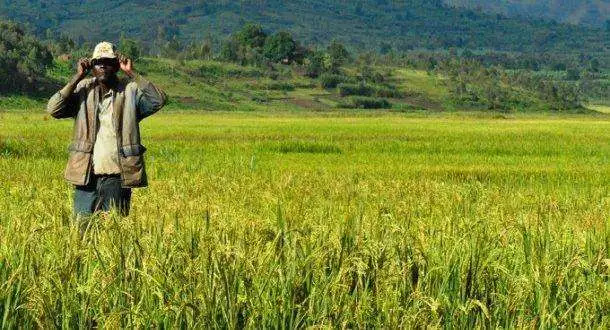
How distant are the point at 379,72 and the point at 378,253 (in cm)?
18226

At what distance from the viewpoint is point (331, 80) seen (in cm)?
17225

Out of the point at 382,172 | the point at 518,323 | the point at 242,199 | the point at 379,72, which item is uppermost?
the point at 518,323

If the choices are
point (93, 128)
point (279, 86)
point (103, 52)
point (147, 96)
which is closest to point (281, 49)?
point (279, 86)

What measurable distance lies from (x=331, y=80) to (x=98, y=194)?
163841 millimetres

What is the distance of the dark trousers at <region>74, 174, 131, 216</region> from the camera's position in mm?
9117

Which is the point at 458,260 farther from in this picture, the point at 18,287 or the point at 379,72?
the point at 379,72

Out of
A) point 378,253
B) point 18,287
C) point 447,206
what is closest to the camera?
point 18,287

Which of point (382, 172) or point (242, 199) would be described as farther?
point (382, 172)

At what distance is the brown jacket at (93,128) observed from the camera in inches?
356

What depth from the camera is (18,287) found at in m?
5.64

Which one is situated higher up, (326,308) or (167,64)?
(326,308)

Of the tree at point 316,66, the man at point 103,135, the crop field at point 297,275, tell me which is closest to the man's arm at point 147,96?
the man at point 103,135

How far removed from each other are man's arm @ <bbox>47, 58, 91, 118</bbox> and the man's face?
0.07 m

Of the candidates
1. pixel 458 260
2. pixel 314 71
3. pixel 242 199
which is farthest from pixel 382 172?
pixel 314 71
